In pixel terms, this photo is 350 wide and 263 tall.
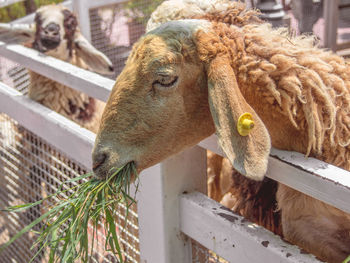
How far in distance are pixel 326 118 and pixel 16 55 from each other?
2168 millimetres

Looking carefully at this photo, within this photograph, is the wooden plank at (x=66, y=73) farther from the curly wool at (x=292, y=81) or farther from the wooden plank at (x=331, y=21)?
the wooden plank at (x=331, y=21)

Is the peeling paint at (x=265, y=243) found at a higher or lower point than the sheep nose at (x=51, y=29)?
lower

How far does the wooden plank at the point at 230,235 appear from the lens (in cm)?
177

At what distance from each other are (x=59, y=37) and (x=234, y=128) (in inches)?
148

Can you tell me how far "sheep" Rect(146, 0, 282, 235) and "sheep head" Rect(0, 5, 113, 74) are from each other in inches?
103

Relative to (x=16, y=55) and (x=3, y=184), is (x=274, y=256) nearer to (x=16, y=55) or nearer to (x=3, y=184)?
(x=16, y=55)

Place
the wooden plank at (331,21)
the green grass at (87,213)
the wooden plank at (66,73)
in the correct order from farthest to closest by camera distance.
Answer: the wooden plank at (331,21)
the wooden plank at (66,73)
the green grass at (87,213)

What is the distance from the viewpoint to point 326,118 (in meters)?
2.01

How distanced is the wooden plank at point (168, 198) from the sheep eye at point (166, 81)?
1.23ft

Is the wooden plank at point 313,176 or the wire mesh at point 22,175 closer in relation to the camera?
the wooden plank at point 313,176

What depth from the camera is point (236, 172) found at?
2633 millimetres

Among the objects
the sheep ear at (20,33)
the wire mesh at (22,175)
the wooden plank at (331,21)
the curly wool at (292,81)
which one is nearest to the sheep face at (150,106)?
the curly wool at (292,81)

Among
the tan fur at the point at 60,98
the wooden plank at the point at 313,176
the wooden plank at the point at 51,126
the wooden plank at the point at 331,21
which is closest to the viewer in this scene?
the wooden plank at the point at 313,176

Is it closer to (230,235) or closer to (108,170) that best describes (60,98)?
(108,170)
